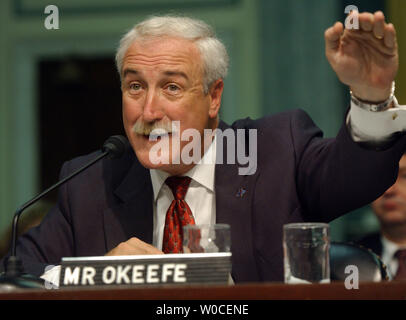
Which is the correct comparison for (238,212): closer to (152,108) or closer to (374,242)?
(152,108)

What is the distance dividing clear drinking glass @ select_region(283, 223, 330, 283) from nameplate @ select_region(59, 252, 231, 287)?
0.62ft

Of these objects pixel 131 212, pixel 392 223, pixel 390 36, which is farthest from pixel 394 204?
pixel 390 36

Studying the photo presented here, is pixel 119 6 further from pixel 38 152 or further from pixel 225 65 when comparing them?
pixel 225 65

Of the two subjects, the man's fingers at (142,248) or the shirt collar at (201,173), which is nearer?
the man's fingers at (142,248)

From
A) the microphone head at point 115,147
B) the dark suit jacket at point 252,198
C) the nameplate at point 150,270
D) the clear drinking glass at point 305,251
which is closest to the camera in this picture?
the nameplate at point 150,270

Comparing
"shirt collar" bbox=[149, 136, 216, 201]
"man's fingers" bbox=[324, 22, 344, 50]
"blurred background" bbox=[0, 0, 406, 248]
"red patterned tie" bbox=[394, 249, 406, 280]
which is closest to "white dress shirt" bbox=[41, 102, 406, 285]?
"shirt collar" bbox=[149, 136, 216, 201]

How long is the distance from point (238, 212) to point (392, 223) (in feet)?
4.33

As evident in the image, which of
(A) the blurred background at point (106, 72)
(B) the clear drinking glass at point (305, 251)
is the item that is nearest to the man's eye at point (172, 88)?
(B) the clear drinking glass at point (305, 251)

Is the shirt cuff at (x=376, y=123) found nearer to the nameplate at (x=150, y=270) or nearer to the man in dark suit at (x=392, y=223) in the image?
the nameplate at (x=150, y=270)

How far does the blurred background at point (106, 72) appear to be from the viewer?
178 inches

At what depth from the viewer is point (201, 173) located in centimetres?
227

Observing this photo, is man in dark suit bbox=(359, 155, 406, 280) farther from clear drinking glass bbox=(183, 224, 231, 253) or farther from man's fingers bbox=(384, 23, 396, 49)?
clear drinking glass bbox=(183, 224, 231, 253)

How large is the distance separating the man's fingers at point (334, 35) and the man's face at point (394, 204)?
1.59m
